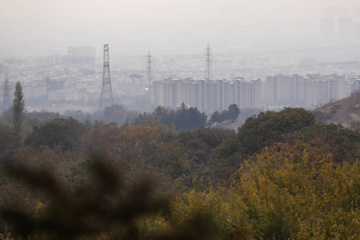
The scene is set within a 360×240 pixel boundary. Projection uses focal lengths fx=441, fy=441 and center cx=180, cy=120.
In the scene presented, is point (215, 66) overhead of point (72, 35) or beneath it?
→ beneath

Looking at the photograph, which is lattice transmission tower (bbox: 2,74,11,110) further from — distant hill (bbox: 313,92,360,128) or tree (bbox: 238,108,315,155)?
tree (bbox: 238,108,315,155)

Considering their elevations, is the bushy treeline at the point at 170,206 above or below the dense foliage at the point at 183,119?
above

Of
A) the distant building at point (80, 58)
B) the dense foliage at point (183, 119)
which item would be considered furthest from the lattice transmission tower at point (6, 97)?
the distant building at point (80, 58)

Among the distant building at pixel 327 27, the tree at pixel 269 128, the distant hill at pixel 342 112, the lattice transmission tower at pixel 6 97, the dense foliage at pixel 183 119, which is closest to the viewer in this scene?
the tree at pixel 269 128

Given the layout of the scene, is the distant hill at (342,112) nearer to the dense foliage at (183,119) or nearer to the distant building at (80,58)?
the dense foliage at (183,119)

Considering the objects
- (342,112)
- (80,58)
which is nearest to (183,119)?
(342,112)

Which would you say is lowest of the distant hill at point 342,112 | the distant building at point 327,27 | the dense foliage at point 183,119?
the dense foliage at point 183,119

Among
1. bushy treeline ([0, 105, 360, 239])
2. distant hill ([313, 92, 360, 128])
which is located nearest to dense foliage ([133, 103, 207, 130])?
distant hill ([313, 92, 360, 128])

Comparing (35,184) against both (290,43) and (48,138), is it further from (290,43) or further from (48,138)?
(290,43)

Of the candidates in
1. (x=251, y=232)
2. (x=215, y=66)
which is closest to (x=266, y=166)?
(x=251, y=232)
